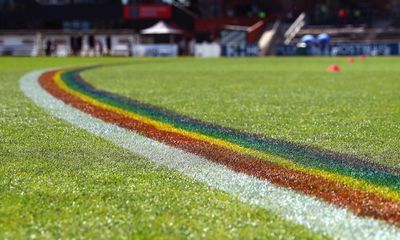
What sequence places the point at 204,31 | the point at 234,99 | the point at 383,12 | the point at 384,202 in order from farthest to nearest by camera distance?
1. the point at 204,31
2. the point at 383,12
3. the point at 234,99
4. the point at 384,202

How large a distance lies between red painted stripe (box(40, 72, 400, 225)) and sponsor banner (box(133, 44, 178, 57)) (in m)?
48.9

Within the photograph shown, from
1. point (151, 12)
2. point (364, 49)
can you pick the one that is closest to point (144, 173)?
point (364, 49)

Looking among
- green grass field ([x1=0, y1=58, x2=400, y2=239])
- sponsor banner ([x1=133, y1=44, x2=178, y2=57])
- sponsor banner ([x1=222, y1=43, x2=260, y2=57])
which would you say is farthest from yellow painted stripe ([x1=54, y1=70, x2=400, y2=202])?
sponsor banner ([x1=133, y1=44, x2=178, y2=57])

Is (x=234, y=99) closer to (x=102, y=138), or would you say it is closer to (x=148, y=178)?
(x=102, y=138)

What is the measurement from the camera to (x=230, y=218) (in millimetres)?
4297

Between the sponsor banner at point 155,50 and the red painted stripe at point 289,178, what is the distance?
48.9m

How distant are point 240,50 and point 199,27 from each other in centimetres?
1183

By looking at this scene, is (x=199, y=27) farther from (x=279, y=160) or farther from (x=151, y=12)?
(x=279, y=160)

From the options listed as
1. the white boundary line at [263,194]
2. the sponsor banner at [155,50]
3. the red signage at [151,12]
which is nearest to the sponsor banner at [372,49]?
the sponsor banner at [155,50]

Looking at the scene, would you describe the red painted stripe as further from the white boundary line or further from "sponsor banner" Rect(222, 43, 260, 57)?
"sponsor banner" Rect(222, 43, 260, 57)

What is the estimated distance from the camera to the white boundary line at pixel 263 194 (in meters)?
4.07

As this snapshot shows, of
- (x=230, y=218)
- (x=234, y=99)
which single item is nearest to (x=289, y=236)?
(x=230, y=218)

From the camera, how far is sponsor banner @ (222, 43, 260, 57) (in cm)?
5453

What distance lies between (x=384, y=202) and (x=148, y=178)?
1.71 m
